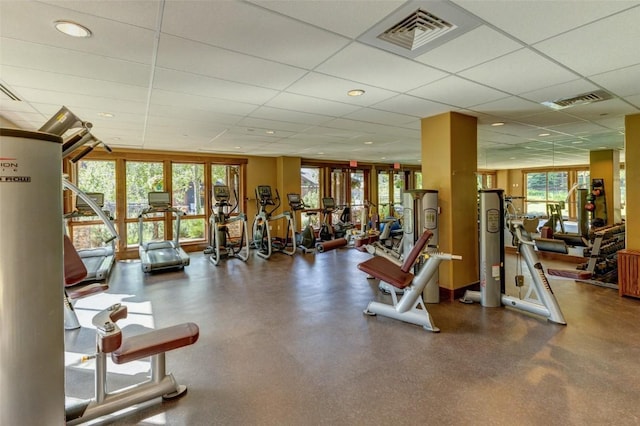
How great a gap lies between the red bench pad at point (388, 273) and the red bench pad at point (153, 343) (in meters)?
1.82

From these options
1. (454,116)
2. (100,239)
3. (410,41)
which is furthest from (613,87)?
(100,239)

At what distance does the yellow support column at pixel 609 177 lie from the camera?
7000mm

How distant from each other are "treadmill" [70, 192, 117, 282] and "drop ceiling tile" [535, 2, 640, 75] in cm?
540

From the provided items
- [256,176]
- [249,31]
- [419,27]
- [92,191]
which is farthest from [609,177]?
[92,191]

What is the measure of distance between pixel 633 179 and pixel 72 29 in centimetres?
589

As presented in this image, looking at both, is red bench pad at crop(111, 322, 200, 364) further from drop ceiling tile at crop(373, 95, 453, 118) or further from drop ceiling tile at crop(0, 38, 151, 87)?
drop ceiling tile at crop(373, 95, 453, 118)

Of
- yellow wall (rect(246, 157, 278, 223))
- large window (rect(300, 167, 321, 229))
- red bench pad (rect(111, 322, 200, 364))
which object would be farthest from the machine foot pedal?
large window (rect(300, 167, 321, 229))

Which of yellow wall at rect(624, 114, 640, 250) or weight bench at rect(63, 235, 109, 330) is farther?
yellow wall at rect(624, 114, 640, 250)

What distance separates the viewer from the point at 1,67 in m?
2.51

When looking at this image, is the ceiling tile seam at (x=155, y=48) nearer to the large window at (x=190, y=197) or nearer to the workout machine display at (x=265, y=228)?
the workout machine display at (x=265, y=228)

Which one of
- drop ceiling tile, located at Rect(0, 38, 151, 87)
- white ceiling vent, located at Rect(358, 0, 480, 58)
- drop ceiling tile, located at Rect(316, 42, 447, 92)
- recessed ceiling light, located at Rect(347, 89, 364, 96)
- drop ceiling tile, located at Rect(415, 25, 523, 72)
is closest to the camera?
white ceiling vent, located at Rect(358, 0, 480, 58)

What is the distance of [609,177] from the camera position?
723 centimetres

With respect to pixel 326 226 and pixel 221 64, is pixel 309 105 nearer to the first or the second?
pixel 221 64

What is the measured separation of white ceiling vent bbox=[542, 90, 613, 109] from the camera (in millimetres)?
3346
